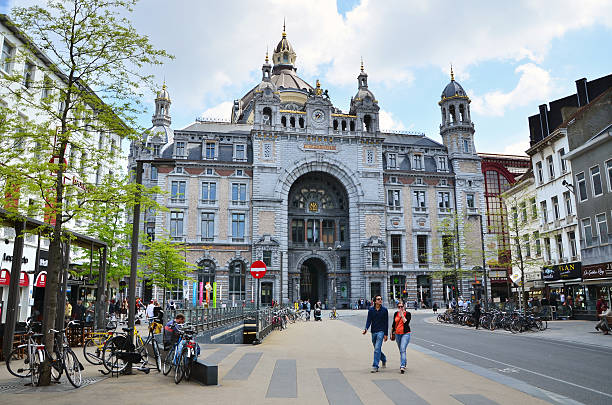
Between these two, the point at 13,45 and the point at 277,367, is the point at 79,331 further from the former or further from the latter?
the point at 13,45

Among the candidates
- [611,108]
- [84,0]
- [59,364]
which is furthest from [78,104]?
[611,108]

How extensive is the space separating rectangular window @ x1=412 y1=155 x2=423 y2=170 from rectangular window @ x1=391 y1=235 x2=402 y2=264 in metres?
10.1

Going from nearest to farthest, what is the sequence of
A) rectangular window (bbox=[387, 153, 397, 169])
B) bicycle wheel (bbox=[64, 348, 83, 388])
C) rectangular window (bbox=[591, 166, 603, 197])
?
bicycle wheel (bbox=[64, 348, 83, 388]) → rectangular window (bbox=[591, 166, 603, 197]) → rectangular window (bbox=[387, 153, 397, 169])

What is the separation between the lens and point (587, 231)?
3222 cm

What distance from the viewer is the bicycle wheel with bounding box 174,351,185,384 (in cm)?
1052

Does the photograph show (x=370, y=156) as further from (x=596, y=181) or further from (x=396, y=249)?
(x=596, y=181)

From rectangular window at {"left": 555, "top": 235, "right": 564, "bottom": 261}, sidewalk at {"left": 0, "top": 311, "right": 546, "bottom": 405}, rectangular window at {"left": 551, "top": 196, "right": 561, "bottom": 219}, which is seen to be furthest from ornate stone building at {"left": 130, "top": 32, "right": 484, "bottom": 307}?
sidewalk at {"left": 0, "top": 311, "right": 546, "bottom": 405}

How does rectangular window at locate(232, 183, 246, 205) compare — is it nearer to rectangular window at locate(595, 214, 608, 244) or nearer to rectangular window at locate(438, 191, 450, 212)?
rectangular window at locate(438, 191, 450, 212)

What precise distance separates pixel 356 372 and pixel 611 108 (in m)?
32.5

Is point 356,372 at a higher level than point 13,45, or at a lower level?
lower

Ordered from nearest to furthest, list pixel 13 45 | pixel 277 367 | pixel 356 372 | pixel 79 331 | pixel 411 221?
pixel 356 372 < pixel 277 367 < pixel 79 331 < pixel 13 45 < pixel 411 221

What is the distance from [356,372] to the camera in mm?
12125

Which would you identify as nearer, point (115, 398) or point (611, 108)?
point (115, 398)

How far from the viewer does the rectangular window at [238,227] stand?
183 feet
